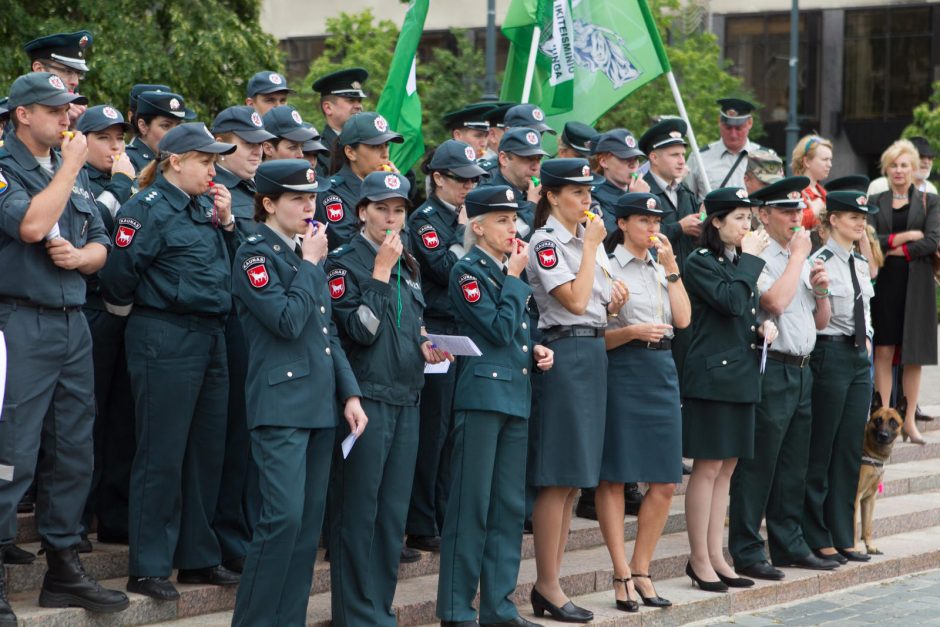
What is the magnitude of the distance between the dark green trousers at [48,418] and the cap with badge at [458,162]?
93.8 inches

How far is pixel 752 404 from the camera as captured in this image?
823cm

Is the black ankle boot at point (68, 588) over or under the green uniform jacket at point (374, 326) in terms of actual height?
under

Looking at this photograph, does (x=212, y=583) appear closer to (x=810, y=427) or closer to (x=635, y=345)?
(x=635, y=345)

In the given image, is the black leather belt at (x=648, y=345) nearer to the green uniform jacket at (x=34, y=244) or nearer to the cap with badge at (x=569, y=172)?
the cap with badge at (x=569, y=172)

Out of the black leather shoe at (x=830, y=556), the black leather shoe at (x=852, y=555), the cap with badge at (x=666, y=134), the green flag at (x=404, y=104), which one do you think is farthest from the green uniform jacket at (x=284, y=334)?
the black leather shoe at (x=852, y=555)

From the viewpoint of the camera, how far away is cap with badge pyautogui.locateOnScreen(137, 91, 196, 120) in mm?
7676

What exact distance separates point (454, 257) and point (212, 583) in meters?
2.17

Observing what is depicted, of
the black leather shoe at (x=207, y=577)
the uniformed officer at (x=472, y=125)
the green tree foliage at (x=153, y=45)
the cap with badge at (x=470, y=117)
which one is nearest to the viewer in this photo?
the black leather shoe at (x=207, y=577)

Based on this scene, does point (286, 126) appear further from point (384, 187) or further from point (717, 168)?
point (717, 168)

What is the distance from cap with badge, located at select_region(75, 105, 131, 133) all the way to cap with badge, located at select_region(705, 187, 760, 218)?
3302 mm

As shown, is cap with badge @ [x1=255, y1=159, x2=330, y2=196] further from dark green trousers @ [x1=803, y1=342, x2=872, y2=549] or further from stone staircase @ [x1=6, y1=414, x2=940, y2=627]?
dark green trousers @ [x1=803, y1=342, x2=872, y2=549]

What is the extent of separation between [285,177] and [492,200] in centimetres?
111

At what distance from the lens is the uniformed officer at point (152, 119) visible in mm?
7680

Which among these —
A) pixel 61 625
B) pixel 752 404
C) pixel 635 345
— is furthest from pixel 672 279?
pixel 61 625
